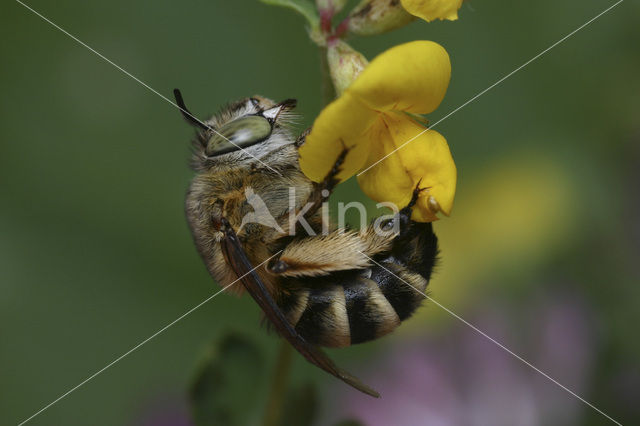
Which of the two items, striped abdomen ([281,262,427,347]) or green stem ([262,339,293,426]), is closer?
striped abdomen ([281,262,427,347])

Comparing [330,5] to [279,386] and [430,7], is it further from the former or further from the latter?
[279,386]

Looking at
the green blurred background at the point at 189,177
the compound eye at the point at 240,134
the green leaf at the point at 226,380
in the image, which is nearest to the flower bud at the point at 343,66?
the compound eye at the point at 240,134

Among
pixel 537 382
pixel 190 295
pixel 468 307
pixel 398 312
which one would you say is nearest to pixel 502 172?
pixel 468 307

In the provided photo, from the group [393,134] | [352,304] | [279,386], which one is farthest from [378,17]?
[279,386]

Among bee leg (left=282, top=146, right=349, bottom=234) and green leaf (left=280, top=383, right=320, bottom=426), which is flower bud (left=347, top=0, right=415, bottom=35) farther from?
green leaf (left=280, top=383, right=320, bottom=426)

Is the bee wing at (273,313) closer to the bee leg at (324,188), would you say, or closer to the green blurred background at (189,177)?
A: the bee leg at (324,188)

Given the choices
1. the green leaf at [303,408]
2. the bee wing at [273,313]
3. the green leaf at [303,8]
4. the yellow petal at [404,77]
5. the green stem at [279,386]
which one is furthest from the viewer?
the green leaf at [303,408]

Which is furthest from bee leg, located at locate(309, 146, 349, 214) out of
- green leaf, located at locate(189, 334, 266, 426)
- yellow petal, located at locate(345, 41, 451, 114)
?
green leaf, located at locate(189, 334, 266, 426)
